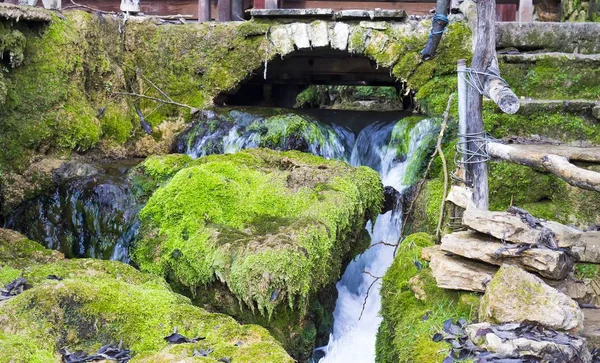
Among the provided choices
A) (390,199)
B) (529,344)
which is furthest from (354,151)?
(529,344)

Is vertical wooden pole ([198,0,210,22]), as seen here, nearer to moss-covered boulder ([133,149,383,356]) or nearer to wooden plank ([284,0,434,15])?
wooden plank ([284,0,434,15])

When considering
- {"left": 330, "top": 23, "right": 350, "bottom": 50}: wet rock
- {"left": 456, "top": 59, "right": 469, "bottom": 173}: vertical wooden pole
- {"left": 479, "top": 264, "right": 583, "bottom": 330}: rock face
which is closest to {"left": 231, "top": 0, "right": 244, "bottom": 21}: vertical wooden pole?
{"left": 330, "top": 23, "right": 350, "bottom": 50}: wet rock

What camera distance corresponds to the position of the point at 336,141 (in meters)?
8.48

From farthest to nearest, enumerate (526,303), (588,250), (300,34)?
1. (300,34)
2. (588,250)
3. (526,303)

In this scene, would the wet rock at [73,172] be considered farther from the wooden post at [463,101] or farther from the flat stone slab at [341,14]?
the wooden post at [463,101]

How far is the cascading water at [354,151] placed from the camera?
249 inches

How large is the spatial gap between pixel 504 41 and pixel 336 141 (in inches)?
93.4

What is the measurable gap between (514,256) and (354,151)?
445 cm

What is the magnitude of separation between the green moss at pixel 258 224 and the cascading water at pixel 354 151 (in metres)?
0.56

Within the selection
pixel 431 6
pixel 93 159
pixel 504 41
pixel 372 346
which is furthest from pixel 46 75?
pixel 431 6

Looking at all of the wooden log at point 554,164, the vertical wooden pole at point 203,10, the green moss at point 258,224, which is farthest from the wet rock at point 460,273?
the vertical wooden pole at point 203,10

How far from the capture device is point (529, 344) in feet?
11.7

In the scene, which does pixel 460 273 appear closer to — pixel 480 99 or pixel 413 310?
pixel 413 310

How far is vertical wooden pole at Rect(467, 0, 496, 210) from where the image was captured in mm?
5109
